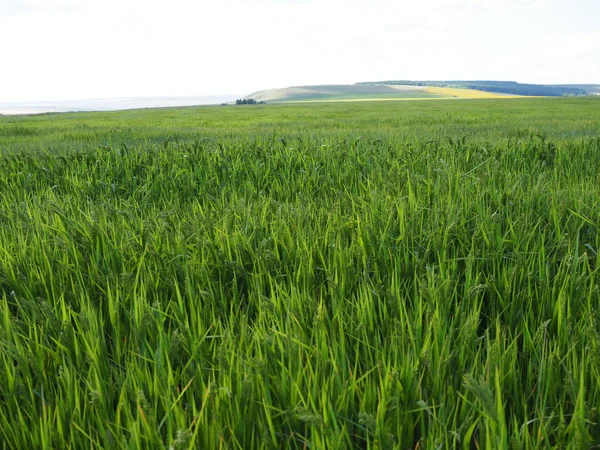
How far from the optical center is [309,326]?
4.95ft

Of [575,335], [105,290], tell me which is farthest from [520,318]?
[105,290]

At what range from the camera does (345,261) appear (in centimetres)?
194

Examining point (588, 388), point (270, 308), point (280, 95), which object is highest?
point (280, 95)

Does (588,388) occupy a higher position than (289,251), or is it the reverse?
(289,251)

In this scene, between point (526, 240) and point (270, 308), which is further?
point (526, 240)

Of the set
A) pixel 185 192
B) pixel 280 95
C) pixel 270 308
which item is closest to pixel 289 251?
pixel 270 308

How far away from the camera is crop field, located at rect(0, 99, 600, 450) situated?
105cm

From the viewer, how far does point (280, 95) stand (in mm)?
148625

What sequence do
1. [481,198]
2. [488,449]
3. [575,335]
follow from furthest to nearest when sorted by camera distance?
[481,198] < [575,335] < [488,449]

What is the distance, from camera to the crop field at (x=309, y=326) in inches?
41.2

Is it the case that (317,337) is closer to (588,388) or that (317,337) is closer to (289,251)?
(588,388)

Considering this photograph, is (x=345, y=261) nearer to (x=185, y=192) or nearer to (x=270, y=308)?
(x=270, y=308)

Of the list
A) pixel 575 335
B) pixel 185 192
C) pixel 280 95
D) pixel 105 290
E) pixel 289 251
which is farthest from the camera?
pixel 280 95

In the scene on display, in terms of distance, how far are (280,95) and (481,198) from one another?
151m
